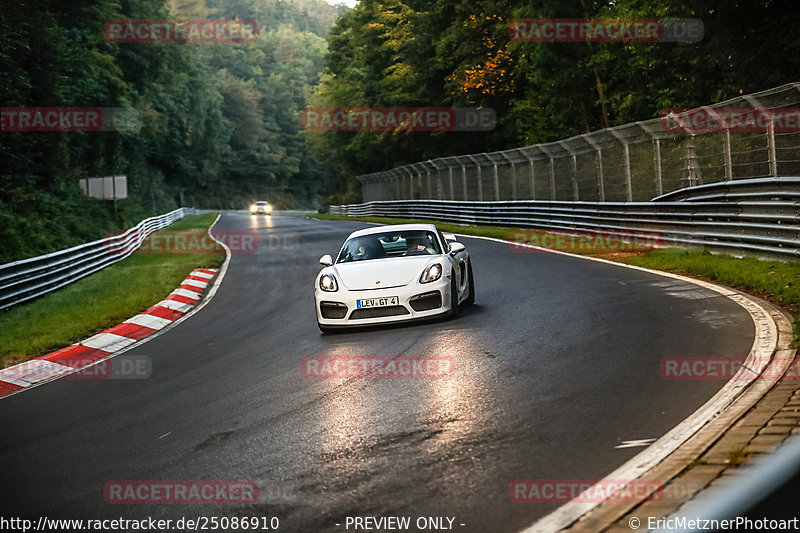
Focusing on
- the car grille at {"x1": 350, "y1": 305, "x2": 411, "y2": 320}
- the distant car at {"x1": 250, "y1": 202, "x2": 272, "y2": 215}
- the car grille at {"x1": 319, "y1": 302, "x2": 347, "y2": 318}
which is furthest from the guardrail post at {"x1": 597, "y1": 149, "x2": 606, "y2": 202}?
the distant car at {"x1": 250, "y1": 202, "x2": 272, "y2": 215}

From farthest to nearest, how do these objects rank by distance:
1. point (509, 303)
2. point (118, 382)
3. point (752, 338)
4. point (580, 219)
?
point (580, 219) < point (509, 303) < point (118, 382) < point (752, 338)

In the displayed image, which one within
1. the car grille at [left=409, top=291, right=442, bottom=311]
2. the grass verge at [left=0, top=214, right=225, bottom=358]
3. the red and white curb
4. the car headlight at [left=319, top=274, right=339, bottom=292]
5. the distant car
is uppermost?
the distant car

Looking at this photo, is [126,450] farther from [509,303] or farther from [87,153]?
[87,153]

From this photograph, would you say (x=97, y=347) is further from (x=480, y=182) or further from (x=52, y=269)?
(x=480, y=182)

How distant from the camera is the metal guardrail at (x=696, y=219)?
44.1ft

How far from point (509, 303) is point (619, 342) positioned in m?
3.70

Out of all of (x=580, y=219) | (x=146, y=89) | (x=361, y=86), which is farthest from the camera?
(x=361, y=86)

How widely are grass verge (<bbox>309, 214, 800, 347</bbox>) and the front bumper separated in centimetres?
399

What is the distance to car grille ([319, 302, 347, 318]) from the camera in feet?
35.2

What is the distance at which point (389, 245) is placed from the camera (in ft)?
39.2

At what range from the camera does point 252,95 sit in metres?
122

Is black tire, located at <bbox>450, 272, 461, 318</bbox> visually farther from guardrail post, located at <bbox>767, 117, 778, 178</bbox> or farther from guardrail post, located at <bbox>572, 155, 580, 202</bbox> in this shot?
guardrail post, located at <bbox>572, 155, 580, 202</bbox>

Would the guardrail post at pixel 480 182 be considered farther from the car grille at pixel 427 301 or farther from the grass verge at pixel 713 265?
the car grille at pixel 427 301

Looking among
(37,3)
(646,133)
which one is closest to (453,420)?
(646,133)
